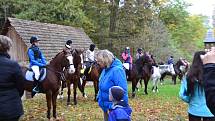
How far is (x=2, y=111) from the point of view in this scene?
5535 mm

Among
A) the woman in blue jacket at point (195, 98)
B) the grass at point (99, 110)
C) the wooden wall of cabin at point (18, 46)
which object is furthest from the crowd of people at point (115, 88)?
the wooden wall of cabin at point (18, 46)

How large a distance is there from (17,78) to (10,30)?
1919 centimetres

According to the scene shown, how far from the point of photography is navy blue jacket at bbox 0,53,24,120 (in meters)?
5.57

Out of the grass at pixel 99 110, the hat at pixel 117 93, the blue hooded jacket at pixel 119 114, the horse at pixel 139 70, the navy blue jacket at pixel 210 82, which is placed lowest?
the grass at pixel 99 110

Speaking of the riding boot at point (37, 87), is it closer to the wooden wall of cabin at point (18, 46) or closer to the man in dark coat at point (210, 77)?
the man in dark coat at point (210, 77)

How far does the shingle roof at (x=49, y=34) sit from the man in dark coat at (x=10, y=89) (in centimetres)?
1750

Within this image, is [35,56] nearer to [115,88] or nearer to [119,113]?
[115,88]

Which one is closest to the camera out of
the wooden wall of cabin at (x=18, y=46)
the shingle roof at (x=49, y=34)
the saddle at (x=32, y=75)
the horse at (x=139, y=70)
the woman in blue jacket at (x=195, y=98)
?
the woman in blue jacket at (x=195, y=98)

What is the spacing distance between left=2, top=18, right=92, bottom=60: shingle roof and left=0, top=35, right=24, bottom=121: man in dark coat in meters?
17.5

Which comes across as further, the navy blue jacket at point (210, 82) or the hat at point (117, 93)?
the hat at point (117, 93)

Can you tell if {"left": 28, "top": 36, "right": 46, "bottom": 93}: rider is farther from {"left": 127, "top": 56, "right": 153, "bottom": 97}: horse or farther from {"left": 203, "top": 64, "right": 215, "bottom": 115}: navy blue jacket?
{"left": 203, "top": 64, "right": 215, "bottom": 115}: navy blue jacket

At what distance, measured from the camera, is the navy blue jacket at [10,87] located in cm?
557

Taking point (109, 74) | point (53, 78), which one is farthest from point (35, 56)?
point (109, 74)

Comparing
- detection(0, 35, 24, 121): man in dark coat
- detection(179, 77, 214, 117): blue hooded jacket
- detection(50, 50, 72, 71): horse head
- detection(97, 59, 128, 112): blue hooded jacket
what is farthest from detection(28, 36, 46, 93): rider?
detection(0, 35, 24, 121): man in dark coat
